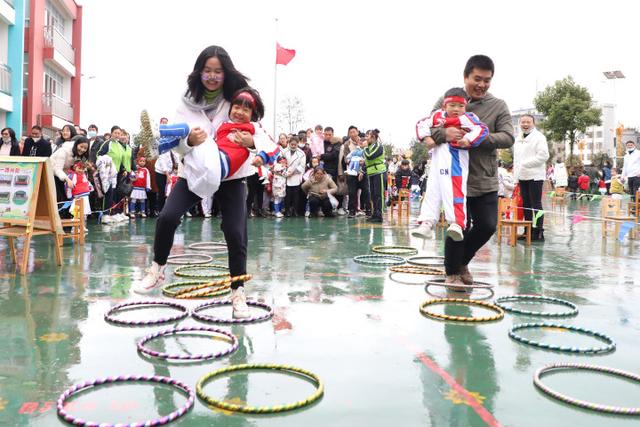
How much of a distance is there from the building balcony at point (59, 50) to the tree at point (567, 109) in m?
33.0

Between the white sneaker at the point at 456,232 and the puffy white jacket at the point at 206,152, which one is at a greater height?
the puffy white jacket at the point at 206,152

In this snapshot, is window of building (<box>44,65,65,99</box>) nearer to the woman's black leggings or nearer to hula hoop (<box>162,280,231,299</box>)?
hula hoop (<box>162,280,231,299</box>)

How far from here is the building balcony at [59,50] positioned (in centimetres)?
2922

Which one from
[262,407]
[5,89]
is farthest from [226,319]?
[5,89]

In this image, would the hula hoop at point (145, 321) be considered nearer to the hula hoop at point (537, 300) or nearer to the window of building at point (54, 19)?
the hula hoop at point (537, 300)

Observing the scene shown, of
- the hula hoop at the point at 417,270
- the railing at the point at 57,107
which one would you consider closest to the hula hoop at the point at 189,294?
the hula hoop at the point at 417,270

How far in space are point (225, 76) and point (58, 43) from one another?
101ft

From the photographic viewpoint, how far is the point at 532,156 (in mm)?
9992

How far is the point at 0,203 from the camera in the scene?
21.8 ft

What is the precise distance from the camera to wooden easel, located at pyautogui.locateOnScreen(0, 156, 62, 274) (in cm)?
648

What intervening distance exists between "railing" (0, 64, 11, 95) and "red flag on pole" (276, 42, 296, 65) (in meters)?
11.0

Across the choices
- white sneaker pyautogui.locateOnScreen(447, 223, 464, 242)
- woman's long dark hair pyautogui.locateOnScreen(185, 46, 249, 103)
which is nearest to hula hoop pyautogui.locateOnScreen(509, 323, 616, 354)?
white sneaker pyautogui.locateOnScreen(447, 223, 464, 242)

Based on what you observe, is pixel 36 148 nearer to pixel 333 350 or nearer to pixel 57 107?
pixel 333 350

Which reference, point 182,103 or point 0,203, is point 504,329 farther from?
point 0,203
